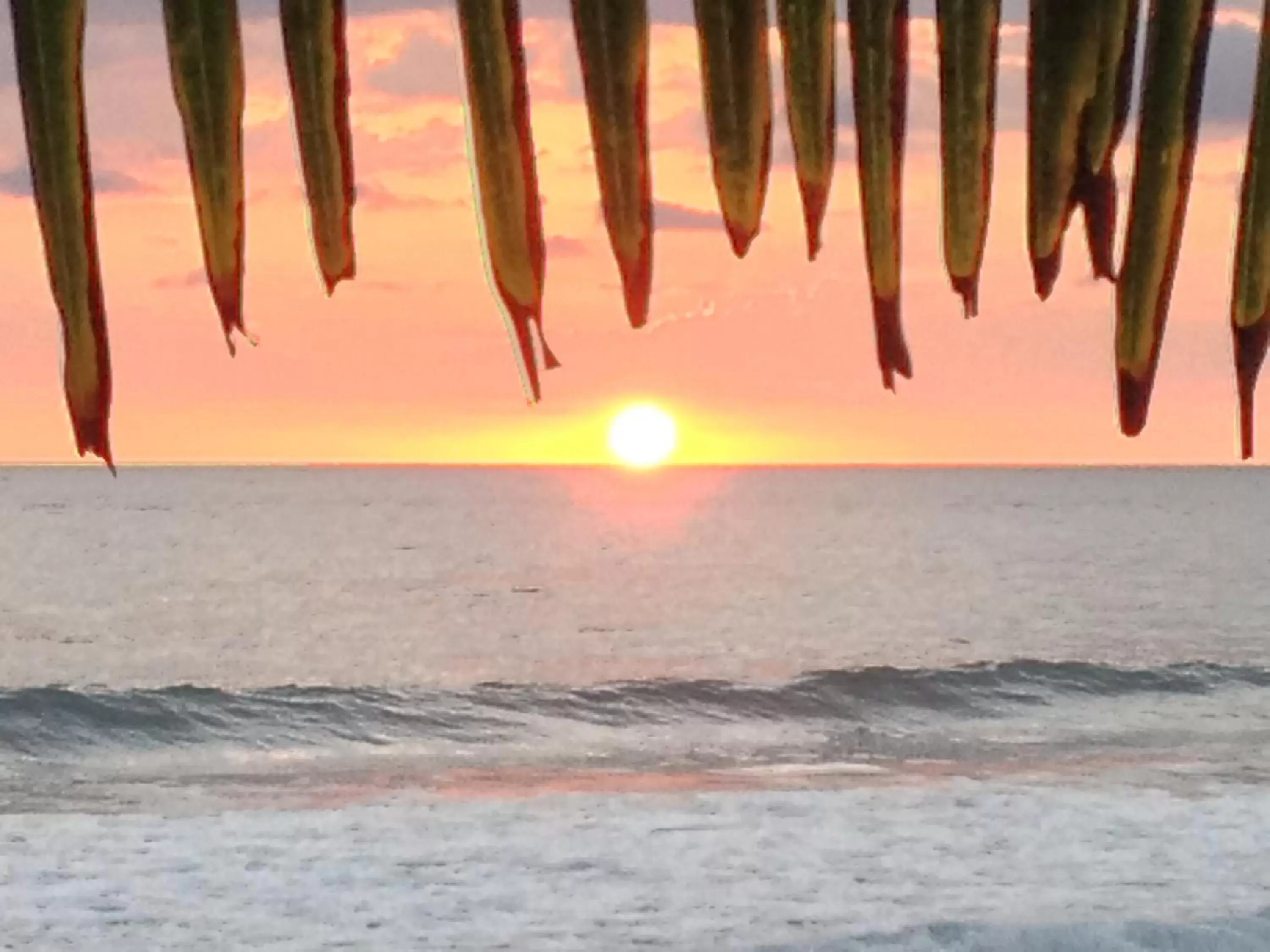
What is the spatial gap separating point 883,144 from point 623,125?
4.5 inches

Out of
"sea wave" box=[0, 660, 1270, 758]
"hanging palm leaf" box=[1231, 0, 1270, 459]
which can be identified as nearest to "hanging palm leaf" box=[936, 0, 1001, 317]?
"hanging palm leaf" box=[1231, 0, 1270, 459]

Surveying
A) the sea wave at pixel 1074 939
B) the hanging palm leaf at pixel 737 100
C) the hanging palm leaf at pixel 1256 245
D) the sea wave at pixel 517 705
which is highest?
the hanging palm leaf at pixel 737 100

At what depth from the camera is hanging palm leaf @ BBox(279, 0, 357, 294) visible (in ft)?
2.34

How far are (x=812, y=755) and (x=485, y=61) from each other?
32.4m

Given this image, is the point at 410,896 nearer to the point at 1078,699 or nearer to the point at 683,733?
the point at 683,733

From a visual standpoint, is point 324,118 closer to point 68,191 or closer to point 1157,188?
point 68,191

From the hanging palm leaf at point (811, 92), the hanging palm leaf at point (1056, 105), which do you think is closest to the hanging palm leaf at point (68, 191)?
the hanging palm leaf at point (811, 92)

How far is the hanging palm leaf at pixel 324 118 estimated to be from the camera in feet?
2.34

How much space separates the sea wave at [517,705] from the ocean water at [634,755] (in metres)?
0.15

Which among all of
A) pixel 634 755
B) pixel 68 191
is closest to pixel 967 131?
pixel 68 191

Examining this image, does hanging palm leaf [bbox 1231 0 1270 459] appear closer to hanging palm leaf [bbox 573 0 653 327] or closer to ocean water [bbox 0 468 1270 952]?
hanging palm leaf [bbox 573 0 653 327]

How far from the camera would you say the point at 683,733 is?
36062 millimetres

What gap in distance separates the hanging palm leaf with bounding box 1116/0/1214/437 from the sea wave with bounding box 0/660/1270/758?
33861 millimetres

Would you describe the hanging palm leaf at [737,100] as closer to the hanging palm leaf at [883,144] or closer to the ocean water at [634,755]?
the hanging palm leaf at [883,144]
